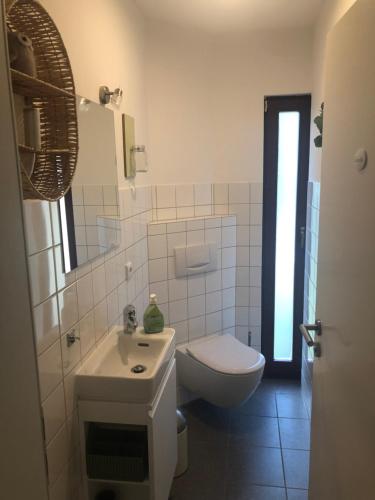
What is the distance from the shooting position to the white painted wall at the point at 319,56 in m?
2.03

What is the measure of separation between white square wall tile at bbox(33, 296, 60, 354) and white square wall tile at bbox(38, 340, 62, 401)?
0.03 meters

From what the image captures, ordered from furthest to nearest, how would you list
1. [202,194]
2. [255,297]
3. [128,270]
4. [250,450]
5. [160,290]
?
[255,297]
[202,194]
[160,290]
[250,450]
[128,270]

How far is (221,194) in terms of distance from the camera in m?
2.84

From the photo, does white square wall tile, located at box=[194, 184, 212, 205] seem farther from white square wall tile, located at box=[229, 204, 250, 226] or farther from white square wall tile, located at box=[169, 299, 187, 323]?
white square wall tile, located at box=[169, 299, 187, 323]

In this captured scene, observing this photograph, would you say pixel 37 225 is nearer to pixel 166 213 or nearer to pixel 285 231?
pixel 166 213

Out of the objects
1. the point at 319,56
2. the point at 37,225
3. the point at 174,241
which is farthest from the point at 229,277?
the point at 37,225

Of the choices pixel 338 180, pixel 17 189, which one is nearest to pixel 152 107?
pixel 338 180

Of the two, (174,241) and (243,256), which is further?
(243,256)

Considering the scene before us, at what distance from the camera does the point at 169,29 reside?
2.51 m

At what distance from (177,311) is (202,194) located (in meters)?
0.84

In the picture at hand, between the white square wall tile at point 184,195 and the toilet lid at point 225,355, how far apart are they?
37.5 inches

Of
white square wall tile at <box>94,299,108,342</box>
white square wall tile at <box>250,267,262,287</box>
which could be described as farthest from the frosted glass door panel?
white square wall tile at <box>94,299,108,342</box>

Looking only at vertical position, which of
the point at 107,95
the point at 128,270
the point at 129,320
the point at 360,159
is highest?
the point at 107,95

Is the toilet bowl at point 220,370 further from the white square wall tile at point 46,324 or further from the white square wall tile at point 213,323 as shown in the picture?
the white square wall tile at point 46,324
